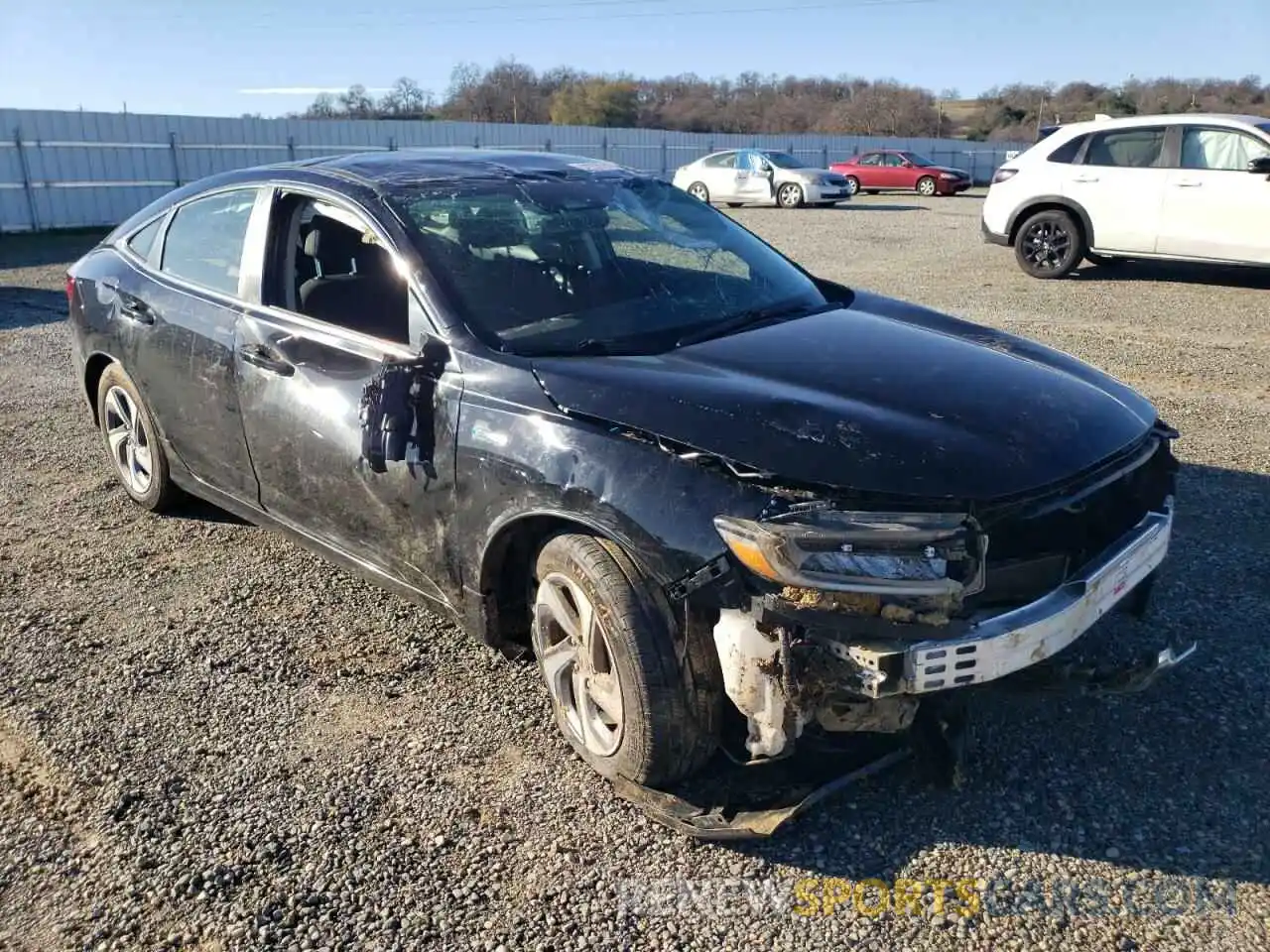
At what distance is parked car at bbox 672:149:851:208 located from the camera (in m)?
23.5

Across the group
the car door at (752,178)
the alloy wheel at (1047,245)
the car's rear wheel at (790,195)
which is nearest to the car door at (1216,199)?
the alloy wheel at (1047,245)

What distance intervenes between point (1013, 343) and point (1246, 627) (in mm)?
1341

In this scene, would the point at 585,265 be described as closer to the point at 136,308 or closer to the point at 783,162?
the point at 136,308

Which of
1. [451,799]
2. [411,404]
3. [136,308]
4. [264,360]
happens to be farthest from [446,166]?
[451,799]

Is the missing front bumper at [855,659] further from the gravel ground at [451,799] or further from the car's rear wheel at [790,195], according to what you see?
the car's rear wheel at [790,195]

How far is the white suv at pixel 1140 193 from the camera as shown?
10.3 m

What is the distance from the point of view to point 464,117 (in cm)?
6594

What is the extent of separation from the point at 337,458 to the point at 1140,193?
1011cm

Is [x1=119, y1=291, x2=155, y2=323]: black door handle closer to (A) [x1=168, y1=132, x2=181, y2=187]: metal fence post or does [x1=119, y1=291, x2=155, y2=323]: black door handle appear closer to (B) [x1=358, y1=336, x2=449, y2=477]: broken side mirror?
(B) [x1=358, y1=336, x2=449, y2=477]: broken side mirror

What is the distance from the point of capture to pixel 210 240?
14.3ft

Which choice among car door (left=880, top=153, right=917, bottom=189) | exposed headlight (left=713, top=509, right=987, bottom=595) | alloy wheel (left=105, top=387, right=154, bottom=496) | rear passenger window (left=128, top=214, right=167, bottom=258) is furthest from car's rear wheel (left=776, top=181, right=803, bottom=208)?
exposed headlight (left=713, top=509, right=987, bottom=595)

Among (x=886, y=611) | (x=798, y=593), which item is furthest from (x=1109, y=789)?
(x=798, y=593)

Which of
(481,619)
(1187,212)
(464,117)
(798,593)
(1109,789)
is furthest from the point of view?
(464,117)

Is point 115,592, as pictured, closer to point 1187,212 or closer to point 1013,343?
point 1013,343
